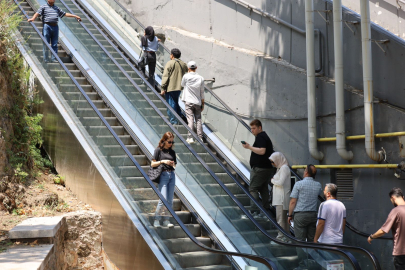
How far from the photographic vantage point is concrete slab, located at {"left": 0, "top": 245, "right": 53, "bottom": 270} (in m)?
5.23

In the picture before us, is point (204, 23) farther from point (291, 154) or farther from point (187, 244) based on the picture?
point (187, 244)

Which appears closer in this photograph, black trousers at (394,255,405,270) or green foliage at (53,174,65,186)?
black trousers at (394,255,405,270)

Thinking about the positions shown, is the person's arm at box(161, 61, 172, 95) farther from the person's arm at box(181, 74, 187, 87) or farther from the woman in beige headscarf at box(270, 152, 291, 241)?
the woman in beige headscarf at box(270, 152, 291, 241)

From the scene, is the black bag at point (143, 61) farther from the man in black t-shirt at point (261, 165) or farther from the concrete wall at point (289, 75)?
the man in black t-shirt at point (261, 165)

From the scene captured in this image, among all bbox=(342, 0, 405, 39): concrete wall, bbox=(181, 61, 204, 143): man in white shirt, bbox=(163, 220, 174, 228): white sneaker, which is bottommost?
bbox=(163, 220, 174, 228): white sneaker

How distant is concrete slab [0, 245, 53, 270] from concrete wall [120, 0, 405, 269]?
18.1 feet

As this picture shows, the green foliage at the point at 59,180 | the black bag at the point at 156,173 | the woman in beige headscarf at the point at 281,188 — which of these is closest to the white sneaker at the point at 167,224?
the black bag at the point at 156,173

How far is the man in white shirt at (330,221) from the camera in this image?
6.89m

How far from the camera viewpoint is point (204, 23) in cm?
1255

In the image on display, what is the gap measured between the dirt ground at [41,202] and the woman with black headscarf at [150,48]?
3579 millimetres

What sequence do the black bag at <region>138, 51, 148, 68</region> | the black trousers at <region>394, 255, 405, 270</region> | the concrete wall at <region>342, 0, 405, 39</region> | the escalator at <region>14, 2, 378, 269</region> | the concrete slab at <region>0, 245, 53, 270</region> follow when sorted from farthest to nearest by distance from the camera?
the black bag at <region>138, 51, 148, 68</region>, the concrete wall at <region>342, 0, 405, 39</region>, the escalator at <region>14, 2, 378, 269</region>, the black trousers at <region>394, 255, 405, 270</region>, the concrete slab at <region>0, 245, 53, 270</region>

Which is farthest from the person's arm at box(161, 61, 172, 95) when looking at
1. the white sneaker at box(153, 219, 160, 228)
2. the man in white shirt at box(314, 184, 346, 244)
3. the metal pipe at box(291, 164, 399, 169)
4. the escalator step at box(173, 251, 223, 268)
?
the man in white shirt at box(314, 184, 346, 244)

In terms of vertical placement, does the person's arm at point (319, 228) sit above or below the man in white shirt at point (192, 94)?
below

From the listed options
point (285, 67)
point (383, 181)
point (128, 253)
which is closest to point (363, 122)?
point (383, 181)
